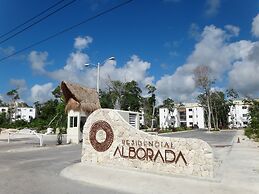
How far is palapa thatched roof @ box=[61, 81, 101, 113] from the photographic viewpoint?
2548cm

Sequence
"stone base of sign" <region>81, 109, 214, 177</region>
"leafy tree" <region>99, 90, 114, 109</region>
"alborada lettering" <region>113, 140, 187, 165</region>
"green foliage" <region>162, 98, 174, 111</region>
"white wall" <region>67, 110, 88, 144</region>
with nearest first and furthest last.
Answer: "stone base of sign" <region>81, 109, 214, 177</region>
"alborada lettering" <region>113, 140, 187, 165</region>
"white wall" <region>67, 110, 88, 144</region>
"leafy tree" <region>99, 90, 114, 109</region>
"green foliage" <region>162, 98, 174, 111</region>

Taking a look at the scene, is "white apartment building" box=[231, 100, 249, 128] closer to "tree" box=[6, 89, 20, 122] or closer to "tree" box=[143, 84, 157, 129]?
"tree" box=[143, 84, 157, 129]

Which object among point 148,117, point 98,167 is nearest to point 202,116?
point 148,117

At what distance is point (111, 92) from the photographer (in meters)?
65.1

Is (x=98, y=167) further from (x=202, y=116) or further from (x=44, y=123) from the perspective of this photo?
(x=202, y=116)

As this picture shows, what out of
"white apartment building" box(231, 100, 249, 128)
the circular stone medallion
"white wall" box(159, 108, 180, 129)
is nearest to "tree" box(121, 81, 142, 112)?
"white wall" box(159, 108, 180, 129)

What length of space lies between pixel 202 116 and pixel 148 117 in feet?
114

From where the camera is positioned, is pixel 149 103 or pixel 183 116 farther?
pixel 183 116

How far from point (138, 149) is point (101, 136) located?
2.02m

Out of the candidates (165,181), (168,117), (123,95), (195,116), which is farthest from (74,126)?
(195,116)

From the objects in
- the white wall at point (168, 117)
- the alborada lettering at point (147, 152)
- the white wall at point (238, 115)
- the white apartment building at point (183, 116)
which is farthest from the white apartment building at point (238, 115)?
the alborada lettering at point (147, 152)

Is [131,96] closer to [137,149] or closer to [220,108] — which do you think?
[220,108]

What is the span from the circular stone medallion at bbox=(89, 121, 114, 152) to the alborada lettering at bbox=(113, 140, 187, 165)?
59cm

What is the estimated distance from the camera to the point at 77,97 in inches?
1001
